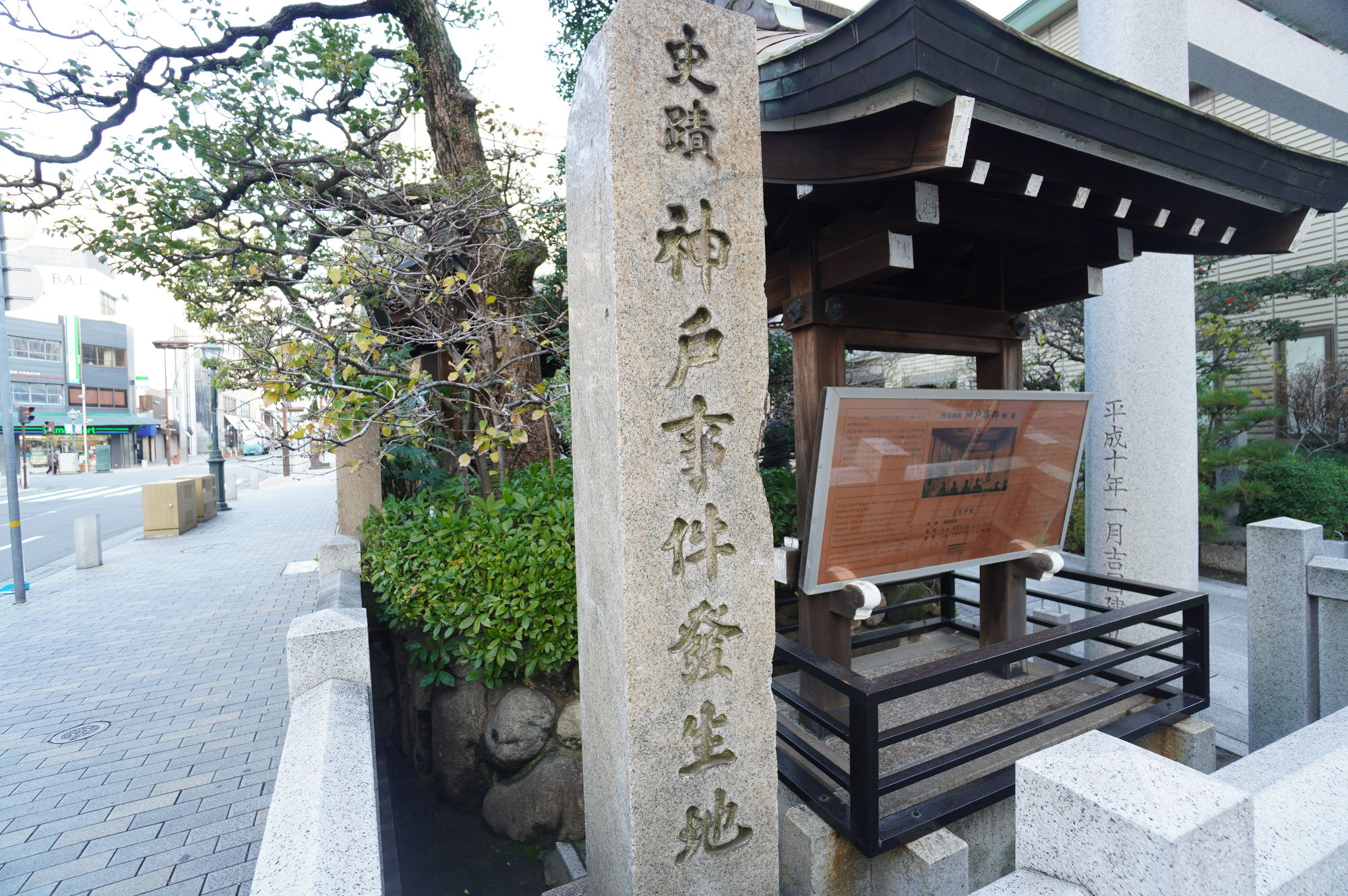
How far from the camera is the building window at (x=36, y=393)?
38.2m

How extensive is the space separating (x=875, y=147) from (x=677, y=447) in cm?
188

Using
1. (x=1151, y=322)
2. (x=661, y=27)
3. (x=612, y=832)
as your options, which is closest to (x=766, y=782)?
(x=612, y=832)

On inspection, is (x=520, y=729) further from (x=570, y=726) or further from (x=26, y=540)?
(x=26, y=540)

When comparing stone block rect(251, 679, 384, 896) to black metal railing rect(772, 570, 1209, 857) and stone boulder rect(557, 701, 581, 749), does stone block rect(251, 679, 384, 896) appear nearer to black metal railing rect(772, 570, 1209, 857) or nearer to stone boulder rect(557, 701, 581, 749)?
black metal railing rect(772, 570, 1209, 857)

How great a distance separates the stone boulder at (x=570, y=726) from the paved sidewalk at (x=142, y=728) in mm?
1922

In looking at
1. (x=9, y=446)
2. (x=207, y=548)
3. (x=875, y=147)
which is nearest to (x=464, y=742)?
(x=875, y=147)

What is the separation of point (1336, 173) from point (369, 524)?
7.80m

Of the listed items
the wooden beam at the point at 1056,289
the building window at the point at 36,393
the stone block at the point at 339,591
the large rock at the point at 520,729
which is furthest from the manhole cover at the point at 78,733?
the building window at the point at 36,393

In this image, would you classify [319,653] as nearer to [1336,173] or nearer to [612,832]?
[612,832]

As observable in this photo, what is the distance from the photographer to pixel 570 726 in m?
4.68

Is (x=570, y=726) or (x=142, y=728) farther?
(x=142, y=728)

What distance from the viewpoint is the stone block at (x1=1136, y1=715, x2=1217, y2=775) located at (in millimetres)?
3797

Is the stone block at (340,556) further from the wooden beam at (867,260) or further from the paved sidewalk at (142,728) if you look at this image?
the wooden beam at (867,260)

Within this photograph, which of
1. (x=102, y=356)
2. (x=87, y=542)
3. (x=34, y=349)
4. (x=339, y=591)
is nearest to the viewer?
(x=339, y=591)
